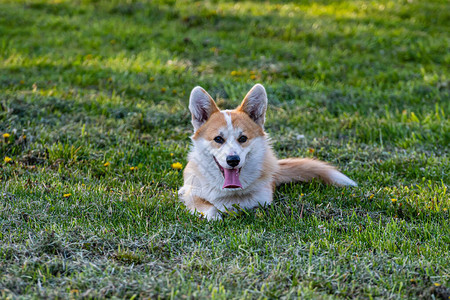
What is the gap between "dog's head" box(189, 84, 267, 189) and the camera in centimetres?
398

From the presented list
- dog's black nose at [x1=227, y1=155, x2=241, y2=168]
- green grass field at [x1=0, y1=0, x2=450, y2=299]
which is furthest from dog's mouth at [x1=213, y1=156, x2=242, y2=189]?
green grass field at [x1=0, y1=0, x2=450, y2=299]

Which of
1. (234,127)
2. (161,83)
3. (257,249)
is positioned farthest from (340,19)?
(257,249)

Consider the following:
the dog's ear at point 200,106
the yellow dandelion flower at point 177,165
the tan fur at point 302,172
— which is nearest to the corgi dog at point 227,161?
the dog's ear at point 200,106

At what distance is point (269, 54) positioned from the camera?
864cm

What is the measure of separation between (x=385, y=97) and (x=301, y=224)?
3.97m

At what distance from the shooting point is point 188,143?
5.73 m

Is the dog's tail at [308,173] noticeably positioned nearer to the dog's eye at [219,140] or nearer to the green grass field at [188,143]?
the green grass field at [188,143]

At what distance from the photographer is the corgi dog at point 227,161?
4023 millimetres

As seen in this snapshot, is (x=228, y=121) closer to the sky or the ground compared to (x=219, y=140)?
closer to the sky

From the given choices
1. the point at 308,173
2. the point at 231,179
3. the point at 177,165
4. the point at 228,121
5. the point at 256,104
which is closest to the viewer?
the point at 231,179

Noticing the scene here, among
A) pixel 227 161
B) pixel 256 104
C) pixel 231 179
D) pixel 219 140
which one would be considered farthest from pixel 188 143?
pixel 227 161

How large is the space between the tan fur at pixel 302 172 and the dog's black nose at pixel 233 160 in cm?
82

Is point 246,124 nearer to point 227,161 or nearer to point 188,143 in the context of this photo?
point 227,161

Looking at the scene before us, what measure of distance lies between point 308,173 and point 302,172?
0.19 ft
